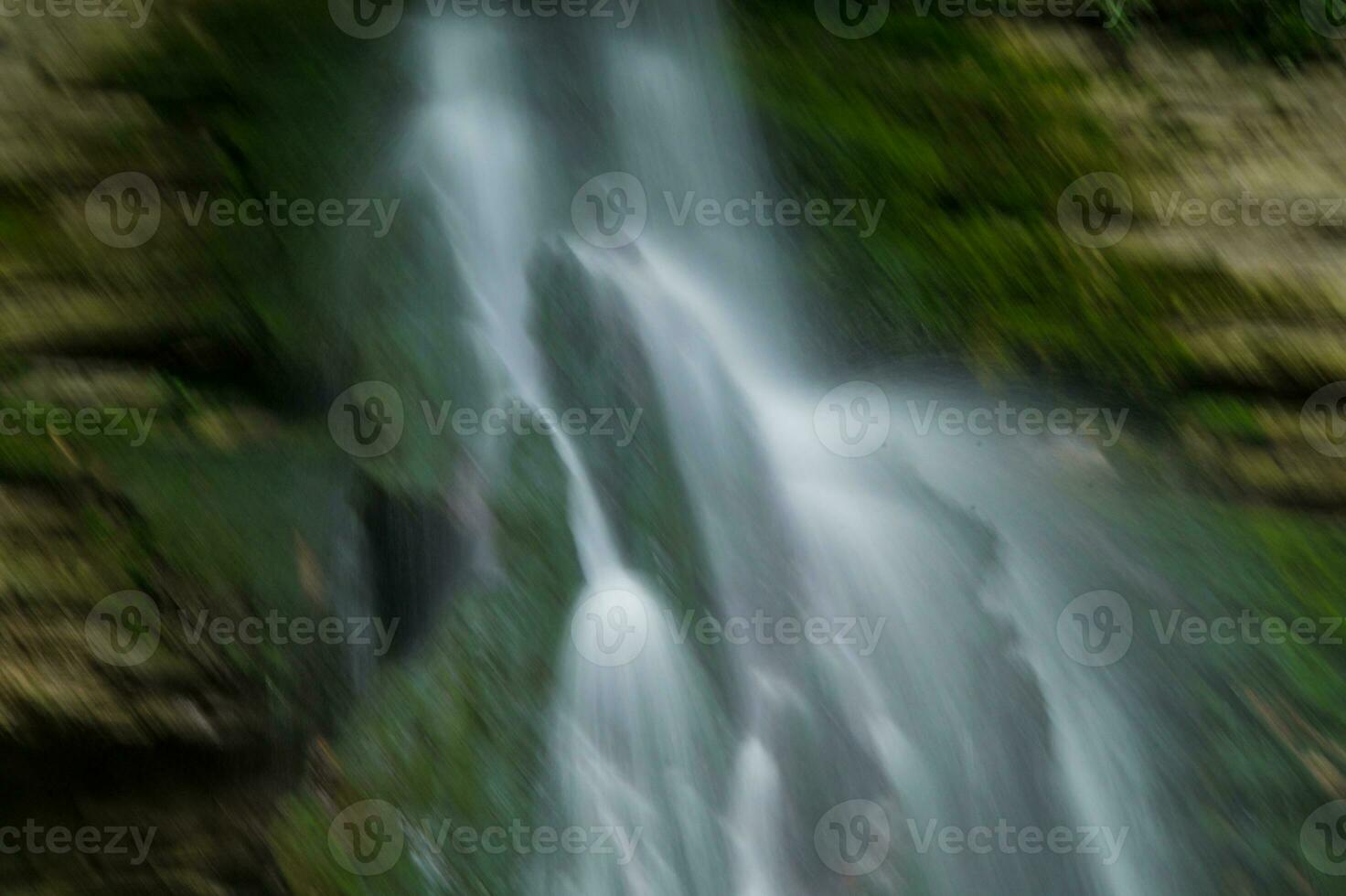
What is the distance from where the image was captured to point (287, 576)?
354 centimetres

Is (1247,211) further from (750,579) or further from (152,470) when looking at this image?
(152,470)

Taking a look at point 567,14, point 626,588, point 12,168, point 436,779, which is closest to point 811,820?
point 626,588

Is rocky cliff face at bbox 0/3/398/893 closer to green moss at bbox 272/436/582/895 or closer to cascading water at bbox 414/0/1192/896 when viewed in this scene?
green moss at bbox 272/436/582/895

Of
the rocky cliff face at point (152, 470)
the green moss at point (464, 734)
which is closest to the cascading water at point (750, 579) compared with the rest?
the green moss at point (464, 734)

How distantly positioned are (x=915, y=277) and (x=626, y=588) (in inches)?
54.2

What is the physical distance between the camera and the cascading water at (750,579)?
351 cm

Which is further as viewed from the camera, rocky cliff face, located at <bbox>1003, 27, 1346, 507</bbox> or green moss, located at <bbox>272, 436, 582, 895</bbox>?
rocky cliff face, located at <bbox>1003, 27, 1346, 507</bbox>

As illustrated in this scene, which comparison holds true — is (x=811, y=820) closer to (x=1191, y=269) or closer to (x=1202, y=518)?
(x=1202, y=518)

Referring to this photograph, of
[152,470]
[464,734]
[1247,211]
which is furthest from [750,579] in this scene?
[1247,211]

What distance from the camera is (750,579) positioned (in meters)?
3.69

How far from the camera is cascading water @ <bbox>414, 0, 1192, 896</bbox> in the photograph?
351cm

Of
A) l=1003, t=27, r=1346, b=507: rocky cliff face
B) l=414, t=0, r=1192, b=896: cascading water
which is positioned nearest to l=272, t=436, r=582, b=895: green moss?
l=414, t=0, r=1192, b=896: cascading water

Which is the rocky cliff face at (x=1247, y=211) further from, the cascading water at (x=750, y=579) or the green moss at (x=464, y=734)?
the green moss at (x=464, y=734)

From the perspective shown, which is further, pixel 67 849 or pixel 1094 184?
pixel 1094 184
